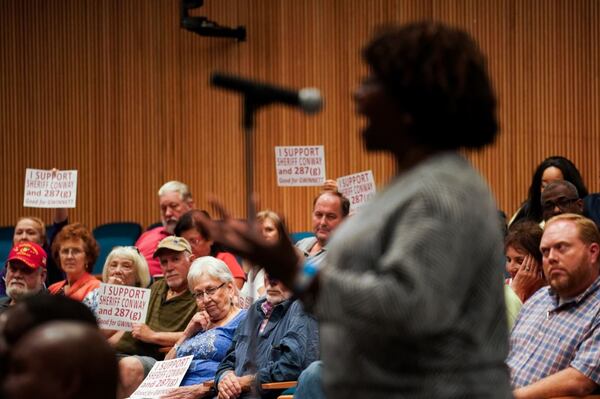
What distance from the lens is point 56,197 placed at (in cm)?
747

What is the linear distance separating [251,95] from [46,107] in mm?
7982

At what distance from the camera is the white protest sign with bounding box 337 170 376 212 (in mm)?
6059

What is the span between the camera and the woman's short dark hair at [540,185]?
5.59 m

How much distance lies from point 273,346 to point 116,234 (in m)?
4.19

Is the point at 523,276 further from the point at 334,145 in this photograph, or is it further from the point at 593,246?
the point at 334,145

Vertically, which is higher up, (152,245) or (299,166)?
(299,166)

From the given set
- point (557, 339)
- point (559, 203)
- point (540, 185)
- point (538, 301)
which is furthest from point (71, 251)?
point (557, 339)

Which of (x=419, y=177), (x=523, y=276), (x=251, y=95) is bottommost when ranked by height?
(x=523, y=276)

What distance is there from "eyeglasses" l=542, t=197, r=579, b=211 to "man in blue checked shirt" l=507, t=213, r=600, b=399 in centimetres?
118

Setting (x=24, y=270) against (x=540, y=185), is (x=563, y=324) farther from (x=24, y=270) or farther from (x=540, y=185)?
(x=24, y=270)

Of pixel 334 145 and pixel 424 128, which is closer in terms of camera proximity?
pixel 424 128

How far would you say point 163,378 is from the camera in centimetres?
516

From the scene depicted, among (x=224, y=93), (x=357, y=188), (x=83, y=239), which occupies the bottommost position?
(x=83, y=239)

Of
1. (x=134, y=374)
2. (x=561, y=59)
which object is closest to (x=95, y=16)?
(x=561, y=59)
